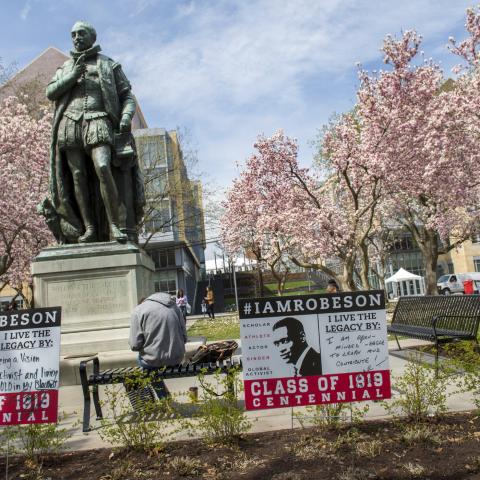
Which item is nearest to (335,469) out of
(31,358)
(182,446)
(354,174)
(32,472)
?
(182,446)

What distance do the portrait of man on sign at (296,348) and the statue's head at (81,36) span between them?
6280 mm

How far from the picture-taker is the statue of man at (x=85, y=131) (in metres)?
→ 8.22

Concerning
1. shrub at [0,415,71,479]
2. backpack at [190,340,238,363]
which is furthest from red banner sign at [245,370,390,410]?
backpack at [190,340,238,363]

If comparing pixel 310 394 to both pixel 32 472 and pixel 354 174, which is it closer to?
pixel 32 472

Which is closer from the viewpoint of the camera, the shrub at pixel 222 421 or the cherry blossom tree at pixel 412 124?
the shrub at pixel 222 421

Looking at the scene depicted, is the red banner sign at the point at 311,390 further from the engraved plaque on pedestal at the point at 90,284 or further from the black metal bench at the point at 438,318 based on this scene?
the engraved plaque on pedestal at the point at 90,284

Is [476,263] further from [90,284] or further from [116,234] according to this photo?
[90,284]

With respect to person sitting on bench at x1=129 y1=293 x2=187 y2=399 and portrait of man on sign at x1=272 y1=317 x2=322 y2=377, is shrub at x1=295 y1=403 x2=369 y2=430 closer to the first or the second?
portrait of man on sign at x1=272 y1=317 x2=322 y2=377

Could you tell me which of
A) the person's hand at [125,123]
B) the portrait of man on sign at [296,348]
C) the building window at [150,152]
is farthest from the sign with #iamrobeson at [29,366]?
the building window at [150,152]

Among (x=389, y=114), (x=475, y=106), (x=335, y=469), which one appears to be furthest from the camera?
(x=389, y=114)

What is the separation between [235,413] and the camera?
4.35m

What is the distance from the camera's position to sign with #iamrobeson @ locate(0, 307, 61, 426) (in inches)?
170

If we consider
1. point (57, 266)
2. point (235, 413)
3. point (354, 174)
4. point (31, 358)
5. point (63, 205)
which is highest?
point (354, 174)

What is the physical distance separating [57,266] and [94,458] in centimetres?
413
